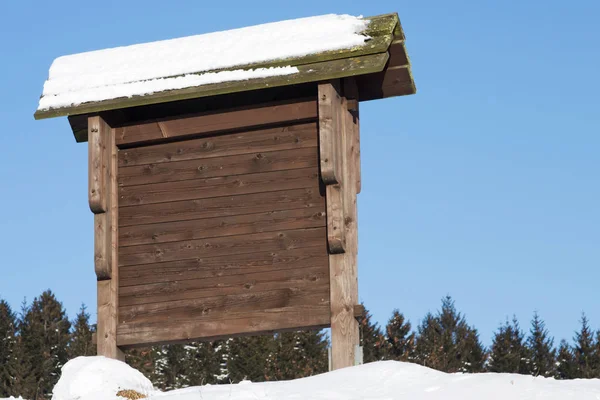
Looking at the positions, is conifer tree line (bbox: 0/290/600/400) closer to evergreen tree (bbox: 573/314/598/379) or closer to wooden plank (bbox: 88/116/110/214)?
evergreen tree (bbox: 573/314/598/379)

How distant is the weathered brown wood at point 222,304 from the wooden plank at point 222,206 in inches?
36.8

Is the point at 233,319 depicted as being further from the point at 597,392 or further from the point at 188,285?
the point at 597,392

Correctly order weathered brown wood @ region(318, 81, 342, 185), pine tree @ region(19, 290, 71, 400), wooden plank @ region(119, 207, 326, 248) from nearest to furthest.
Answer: weathered brown wood @ region(318, 81, 342, 185) → wooden plank @ region(119, 207, 326, 248) → pine tree @ region(19, 290, 71, 400)

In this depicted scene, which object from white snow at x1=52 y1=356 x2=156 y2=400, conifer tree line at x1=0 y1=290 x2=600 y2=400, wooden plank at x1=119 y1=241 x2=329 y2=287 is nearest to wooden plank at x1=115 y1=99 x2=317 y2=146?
wooden plank at x1=119 y1=241 x2=329 y2=287

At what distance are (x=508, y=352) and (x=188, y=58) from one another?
32.1 m

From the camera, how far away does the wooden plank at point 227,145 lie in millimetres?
11703

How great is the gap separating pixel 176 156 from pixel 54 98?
1650mm

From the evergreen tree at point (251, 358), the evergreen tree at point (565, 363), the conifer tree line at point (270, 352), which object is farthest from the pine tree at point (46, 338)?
the evergreen tree at point (565, 363)

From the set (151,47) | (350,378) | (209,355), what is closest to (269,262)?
(350,378)

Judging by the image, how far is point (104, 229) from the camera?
39.4 ft

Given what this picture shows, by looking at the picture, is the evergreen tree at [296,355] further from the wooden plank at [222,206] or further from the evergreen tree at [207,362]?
the wooden plank at [222,206]

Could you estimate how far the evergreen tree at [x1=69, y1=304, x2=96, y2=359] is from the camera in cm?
3837

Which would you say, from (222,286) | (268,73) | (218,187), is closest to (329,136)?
(268,73)

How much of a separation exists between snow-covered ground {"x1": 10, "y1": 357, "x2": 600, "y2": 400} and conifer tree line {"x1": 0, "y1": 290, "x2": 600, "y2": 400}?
23.1m
